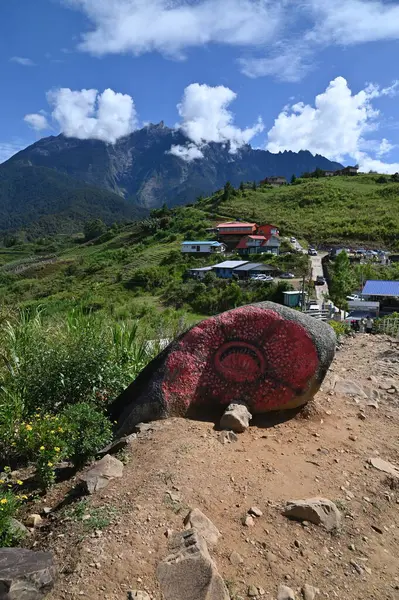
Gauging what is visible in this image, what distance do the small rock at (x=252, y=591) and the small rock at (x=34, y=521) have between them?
6.64 feet

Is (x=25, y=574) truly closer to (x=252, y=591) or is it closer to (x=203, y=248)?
(x=252, y=591)

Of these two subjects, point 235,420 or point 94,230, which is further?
point 94,230

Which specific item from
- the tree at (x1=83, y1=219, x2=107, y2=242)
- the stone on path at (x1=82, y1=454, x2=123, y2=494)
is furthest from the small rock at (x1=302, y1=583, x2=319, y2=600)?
the tree at (x1=83, y1=219, x2=107, y2=242)

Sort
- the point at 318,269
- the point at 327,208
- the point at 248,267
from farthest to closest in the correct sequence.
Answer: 1. the point at 327,208
2. the point at 318,269
3. the point at 248,267

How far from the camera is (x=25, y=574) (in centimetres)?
310

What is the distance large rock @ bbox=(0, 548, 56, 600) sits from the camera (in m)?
3.01

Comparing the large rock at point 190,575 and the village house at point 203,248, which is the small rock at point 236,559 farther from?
the village house at point 203,248

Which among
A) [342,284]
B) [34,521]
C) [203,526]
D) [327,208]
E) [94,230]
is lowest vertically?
[342,284]

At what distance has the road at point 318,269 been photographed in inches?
1491

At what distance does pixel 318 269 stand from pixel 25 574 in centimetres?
4592

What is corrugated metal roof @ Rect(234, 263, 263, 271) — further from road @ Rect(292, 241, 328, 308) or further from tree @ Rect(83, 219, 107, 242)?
tree @ Rect(83, 219, 107, 242)

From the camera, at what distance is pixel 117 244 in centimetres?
7575

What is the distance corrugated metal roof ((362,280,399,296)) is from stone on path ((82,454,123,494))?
2720 centimetres

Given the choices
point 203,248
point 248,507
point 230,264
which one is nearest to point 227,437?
point 248,507
